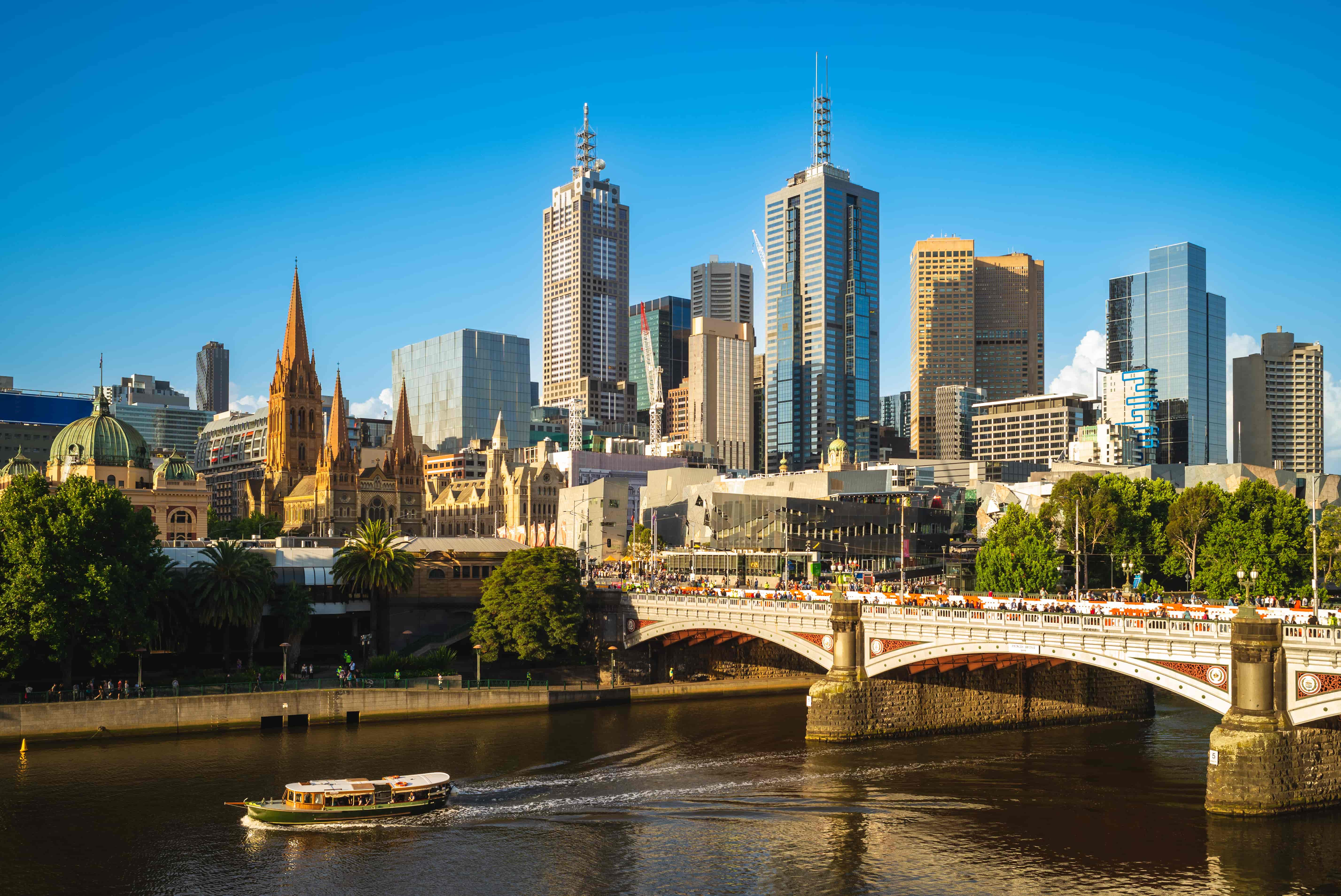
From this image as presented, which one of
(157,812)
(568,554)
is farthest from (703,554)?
(157,812)

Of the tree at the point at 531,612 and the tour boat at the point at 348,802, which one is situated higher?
the tree at the point at 531,612

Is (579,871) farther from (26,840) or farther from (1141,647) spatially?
(1141,647)

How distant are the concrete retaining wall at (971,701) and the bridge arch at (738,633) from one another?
8.64 ft

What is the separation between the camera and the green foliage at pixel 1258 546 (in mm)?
109500

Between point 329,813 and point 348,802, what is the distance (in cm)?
121

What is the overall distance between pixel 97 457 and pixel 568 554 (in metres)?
88.9

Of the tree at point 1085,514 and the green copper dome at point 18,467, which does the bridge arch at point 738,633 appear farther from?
the green copper dome at point 18,467

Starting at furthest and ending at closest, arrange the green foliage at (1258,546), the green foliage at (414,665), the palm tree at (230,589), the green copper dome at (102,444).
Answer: the green copper dome at (102,444) < the green foliage at (1258,546) < the green foliage at (414,665) < the palm tree at (230,589)

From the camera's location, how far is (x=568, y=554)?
380 feet

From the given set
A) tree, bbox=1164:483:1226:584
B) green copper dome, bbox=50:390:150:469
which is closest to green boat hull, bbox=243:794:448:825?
tree, bbox=1164:483:1226:584

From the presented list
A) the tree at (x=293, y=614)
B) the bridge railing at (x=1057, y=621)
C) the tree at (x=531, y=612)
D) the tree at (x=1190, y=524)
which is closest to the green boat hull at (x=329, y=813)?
the bridge railing at (x=1057, y=621)

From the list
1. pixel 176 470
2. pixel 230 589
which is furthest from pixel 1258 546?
pixel 176 470

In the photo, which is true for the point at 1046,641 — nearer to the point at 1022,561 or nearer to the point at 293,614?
the point at 1022,561

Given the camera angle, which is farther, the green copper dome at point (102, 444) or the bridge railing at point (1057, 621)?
the green copper dome at point (102, 444)
